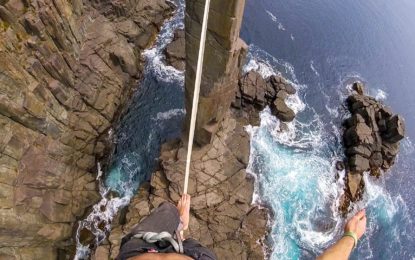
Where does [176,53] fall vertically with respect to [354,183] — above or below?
above

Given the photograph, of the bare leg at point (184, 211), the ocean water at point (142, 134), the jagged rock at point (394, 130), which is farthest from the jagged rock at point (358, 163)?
the bare leg at point (184, 211)

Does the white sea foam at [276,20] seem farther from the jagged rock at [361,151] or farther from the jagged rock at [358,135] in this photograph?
the jagged rock at [361,151]

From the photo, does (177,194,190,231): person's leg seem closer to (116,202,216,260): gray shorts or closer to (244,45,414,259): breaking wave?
(116,202,216,260): gray shorts

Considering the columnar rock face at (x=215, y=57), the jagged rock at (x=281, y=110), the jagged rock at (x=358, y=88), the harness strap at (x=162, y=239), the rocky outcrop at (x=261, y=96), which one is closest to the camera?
the harness strap at (x=162, y=239)

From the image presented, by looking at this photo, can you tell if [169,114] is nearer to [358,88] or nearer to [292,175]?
[292,175]

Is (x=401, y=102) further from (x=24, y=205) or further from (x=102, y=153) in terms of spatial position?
(x=24, y=205)

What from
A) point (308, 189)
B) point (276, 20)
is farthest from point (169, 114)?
point (276, 20)

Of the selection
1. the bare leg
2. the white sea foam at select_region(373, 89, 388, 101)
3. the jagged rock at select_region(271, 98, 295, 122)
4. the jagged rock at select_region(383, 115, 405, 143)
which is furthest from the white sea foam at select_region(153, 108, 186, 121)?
the bare leg
